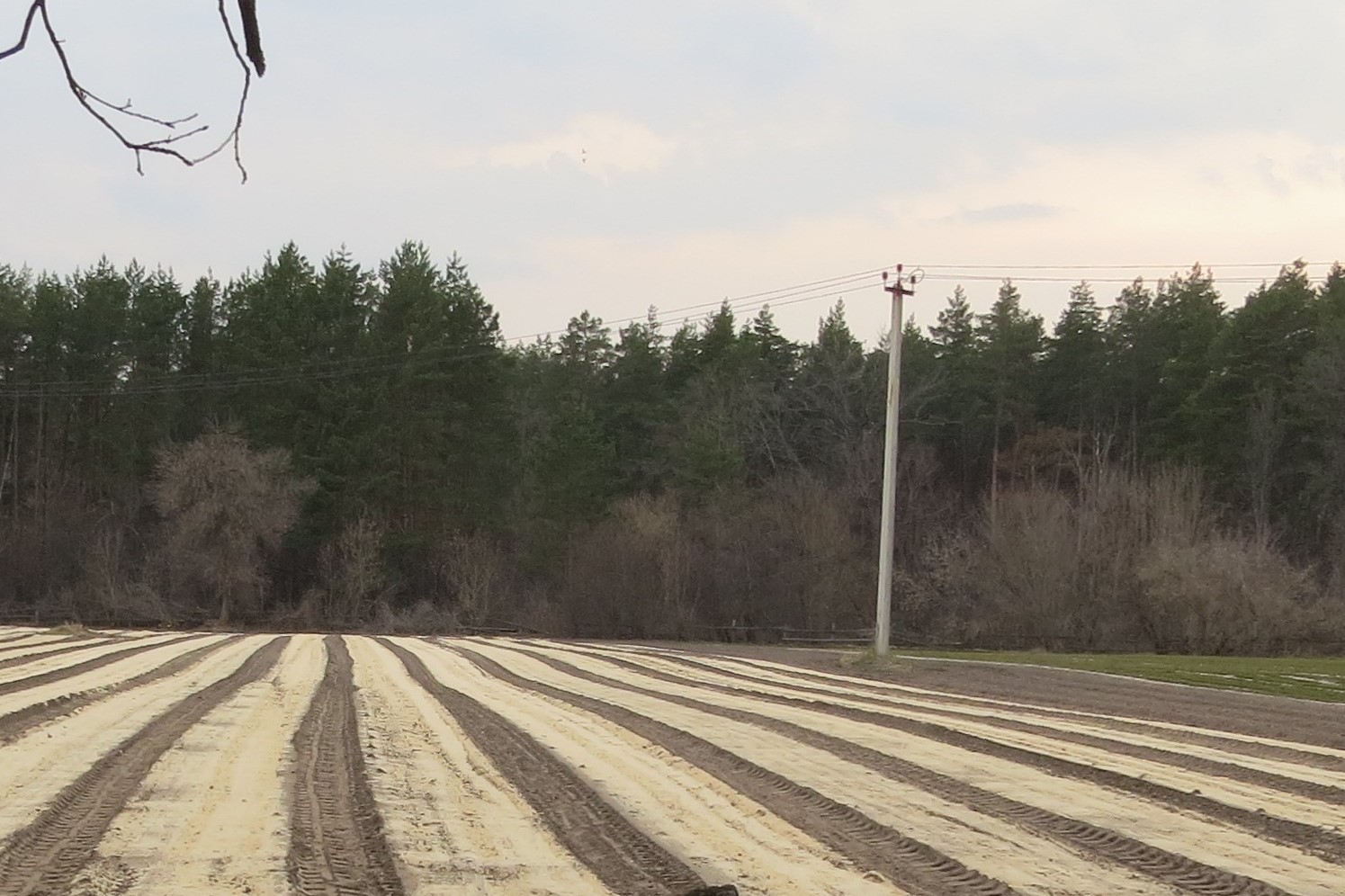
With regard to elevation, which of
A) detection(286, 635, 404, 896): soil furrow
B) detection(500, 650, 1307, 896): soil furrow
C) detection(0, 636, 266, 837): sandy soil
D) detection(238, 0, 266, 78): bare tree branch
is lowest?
detection(0, 636, 266, 837): sandy soil

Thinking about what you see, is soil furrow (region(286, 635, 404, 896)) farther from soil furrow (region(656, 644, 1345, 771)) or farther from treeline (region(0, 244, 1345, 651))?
treeline (region(0, 244, 1345, 651))

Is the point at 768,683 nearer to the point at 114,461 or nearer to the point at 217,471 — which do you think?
the point at 217,471

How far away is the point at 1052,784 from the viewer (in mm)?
10508

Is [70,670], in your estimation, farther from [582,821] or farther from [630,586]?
[630,586]

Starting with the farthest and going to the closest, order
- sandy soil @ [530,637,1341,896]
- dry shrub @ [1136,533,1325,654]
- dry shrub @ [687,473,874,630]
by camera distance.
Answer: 1. dry shrub @ [687,473,874,630]
2. dry shrub @ [1136,533,1325,654]
3. sandy soil @ [530,637,1341,896]

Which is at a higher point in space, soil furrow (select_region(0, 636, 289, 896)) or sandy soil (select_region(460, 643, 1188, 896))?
sandy soil (select_region(460, 643, 1188, 896))

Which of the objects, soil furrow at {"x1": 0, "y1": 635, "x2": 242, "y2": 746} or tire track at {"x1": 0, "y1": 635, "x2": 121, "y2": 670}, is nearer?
soil furrow at {"x1": 0, "y1": 635, "x2": 242, "y2": 746}

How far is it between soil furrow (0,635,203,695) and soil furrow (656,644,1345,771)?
Result: 11.4 m

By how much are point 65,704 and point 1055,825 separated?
10689mm

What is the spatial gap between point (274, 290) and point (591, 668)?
40688 mm

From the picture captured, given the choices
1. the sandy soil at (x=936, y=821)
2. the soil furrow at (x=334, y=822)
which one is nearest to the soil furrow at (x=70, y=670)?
Result: the soil furrow at (x=334, y=822)

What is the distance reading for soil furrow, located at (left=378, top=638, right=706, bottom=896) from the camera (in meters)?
6.89

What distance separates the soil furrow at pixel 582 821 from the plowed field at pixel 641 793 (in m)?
0.03

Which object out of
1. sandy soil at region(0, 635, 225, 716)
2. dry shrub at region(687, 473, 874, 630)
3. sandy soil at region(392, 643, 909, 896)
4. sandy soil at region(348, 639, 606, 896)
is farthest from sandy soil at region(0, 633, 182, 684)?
dry shrub at region(687, 473, 874, 630)
